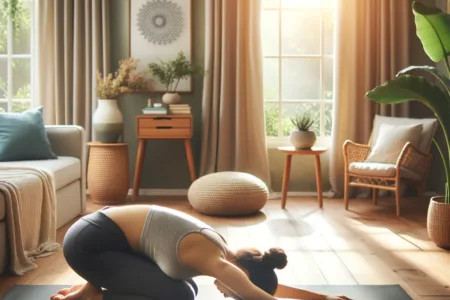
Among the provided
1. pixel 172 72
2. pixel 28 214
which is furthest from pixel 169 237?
pixel 172 72

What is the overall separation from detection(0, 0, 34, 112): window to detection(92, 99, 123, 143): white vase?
99 centimetres

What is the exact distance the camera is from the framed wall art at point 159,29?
573cm

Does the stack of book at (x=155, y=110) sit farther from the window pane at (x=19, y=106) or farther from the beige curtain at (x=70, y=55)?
the window pane at (x=19, y=106)

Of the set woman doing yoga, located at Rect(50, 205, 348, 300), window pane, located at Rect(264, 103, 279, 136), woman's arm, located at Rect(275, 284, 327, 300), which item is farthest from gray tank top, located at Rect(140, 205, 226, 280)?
window pane, located at Rect(264, 103, 279, 136)

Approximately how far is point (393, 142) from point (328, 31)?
1.45 m

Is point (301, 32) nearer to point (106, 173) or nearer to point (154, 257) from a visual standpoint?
point (106, 173)

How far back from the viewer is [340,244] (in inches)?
150

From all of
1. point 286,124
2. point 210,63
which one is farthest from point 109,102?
point 286,124

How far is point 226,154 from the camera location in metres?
A: 5.69

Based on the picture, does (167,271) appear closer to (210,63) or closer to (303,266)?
(303,266)

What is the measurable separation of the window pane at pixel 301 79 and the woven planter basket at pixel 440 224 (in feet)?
7.92

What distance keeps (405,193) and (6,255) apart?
12.8ft

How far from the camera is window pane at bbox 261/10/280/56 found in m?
5.89

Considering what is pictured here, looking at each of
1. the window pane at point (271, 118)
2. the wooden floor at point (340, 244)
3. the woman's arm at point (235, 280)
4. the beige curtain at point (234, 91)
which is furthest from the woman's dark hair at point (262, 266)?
the window pane at point (271, 118)
